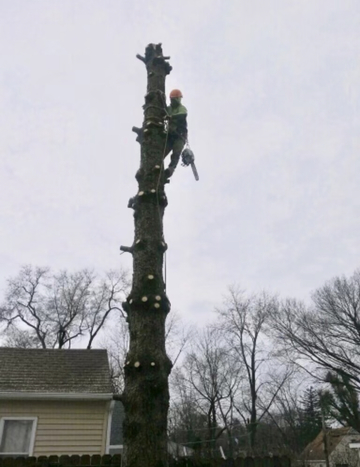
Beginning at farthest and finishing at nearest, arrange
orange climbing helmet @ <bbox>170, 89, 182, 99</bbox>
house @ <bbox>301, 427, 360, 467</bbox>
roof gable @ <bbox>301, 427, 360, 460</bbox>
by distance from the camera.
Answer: roof gable @ <bbox>301, 427, 360, 460</bbox>, house @ <bbox>301, 427, 360, 467</bbox>, orange climbing helmet @ <bbox>170, 89, 182, 99</bbox>

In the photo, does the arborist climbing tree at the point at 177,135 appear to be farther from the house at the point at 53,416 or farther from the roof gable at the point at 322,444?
the roof gable at the point at 322,444

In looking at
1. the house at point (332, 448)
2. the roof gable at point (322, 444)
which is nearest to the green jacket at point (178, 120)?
the house at point (332, 448)

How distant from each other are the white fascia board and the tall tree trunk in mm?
6666

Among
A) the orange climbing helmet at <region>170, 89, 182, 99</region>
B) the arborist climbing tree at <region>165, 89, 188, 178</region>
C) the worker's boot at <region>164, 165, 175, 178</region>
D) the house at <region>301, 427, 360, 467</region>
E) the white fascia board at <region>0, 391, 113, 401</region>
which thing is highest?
the orange climbing helmet at <region>170, 89, 182, 99</region>

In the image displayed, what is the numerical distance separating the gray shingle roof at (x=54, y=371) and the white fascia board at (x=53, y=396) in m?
0.11

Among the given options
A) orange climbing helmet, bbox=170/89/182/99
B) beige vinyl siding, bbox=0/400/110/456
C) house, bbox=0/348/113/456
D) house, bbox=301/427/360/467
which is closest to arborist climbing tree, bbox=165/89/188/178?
orange climbing helmet, bbox=170/89/182/99

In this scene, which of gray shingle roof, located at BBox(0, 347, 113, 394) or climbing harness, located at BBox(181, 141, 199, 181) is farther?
gray shingle roof, located at BBox(0, 347, 113, 394)

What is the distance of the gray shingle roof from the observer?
9.10 metres

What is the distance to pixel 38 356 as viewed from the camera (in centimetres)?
1117

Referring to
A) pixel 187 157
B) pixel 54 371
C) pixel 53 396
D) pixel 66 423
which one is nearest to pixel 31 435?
pixel 66 423

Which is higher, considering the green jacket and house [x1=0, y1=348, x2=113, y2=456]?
the green jacket

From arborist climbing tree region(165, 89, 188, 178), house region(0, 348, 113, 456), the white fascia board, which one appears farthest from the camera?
the white fascia board

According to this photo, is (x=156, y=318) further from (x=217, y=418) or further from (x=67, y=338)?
(x=217, y=418)

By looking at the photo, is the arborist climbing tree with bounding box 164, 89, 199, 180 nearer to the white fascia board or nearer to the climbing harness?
the climbing harness
